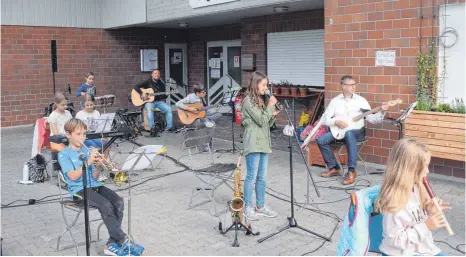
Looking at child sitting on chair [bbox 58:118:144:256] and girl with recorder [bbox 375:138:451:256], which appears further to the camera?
Result: child sitting on chair [bbox 58:118:144:256]

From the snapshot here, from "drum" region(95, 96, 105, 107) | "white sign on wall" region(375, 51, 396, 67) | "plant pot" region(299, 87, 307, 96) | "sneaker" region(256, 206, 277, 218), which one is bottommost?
"sneaker" region(256, 206, 277, 218)

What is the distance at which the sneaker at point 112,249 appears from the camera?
4.57 meters

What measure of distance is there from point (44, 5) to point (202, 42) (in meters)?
4.72

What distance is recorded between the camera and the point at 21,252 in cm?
478

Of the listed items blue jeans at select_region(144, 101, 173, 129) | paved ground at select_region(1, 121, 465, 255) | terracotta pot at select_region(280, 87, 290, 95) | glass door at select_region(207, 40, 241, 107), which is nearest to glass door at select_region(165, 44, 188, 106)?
glass door at select_region(207, 40, 241, 107)

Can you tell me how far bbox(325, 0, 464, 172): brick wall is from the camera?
7.15m

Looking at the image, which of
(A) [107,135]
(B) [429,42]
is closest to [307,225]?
(A) [107,135]

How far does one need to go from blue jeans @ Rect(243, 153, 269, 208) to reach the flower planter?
8.03ft

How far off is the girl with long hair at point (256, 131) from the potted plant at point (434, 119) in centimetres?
238

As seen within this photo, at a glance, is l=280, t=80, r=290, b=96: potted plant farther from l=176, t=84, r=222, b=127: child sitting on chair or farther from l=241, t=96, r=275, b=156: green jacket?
l=241, t=96, r=275, b=156: green jacket

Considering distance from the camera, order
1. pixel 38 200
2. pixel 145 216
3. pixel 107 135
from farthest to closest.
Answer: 1. pixel 38 200
2. pixel 145 216
3. pixel 107 135

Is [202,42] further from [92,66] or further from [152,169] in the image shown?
[152,169]

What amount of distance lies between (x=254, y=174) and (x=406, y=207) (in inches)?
102

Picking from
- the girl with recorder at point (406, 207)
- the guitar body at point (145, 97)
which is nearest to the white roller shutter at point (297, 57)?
the guitar body at point (145, 97)
